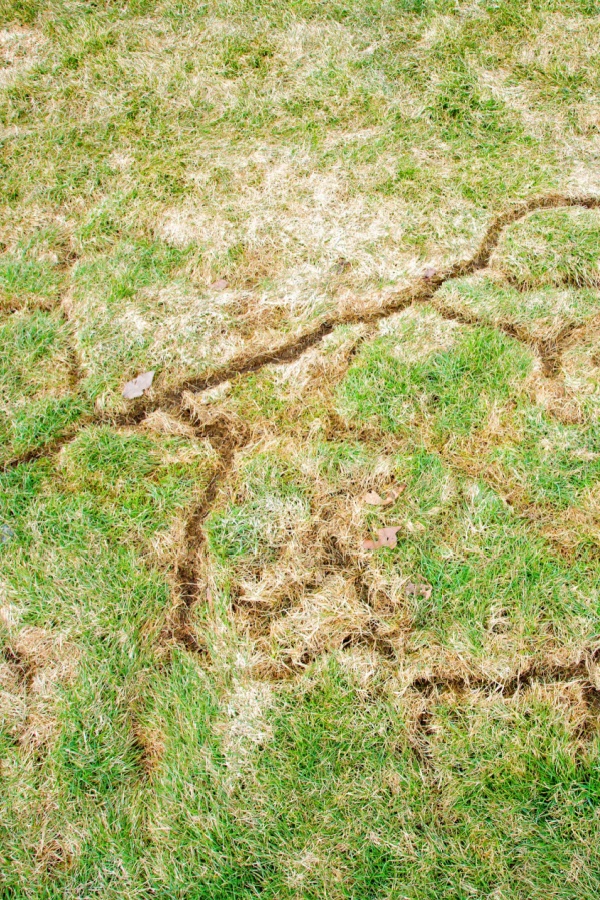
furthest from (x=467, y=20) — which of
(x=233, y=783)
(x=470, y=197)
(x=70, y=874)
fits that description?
(x=70, y=874)

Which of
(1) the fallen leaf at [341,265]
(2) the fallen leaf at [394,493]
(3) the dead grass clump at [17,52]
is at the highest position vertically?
(3) the dead grass clump at [17,52]

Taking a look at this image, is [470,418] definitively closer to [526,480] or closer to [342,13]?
[526,480]

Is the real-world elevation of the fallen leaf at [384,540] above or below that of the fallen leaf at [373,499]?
below

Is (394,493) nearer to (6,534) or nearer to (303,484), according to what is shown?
(303,484)

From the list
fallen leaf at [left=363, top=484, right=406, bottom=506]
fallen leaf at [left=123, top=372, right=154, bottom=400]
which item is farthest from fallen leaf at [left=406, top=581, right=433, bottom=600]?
fallen leaf at [left=123, top=372, right=154, bottom=400]

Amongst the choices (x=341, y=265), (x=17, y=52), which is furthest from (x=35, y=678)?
(x=17, y=52)

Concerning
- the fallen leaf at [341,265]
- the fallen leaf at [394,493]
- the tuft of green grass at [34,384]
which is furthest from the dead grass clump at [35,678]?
the fallen leaf at [341,265]

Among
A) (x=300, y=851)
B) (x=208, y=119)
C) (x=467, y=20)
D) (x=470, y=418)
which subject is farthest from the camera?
(x=467, y=20)

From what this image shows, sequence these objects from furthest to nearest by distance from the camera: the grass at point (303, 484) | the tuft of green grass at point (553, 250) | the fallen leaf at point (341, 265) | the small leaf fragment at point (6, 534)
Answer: the fallen leaf at point (341, 265)
the tuft of green grass at point (553, 250)
the small leaf fragment at point (6, 534)
the grass at point (303, 484)

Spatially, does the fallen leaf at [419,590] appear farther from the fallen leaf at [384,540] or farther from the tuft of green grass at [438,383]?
the tuft of green grass at [438,383]
